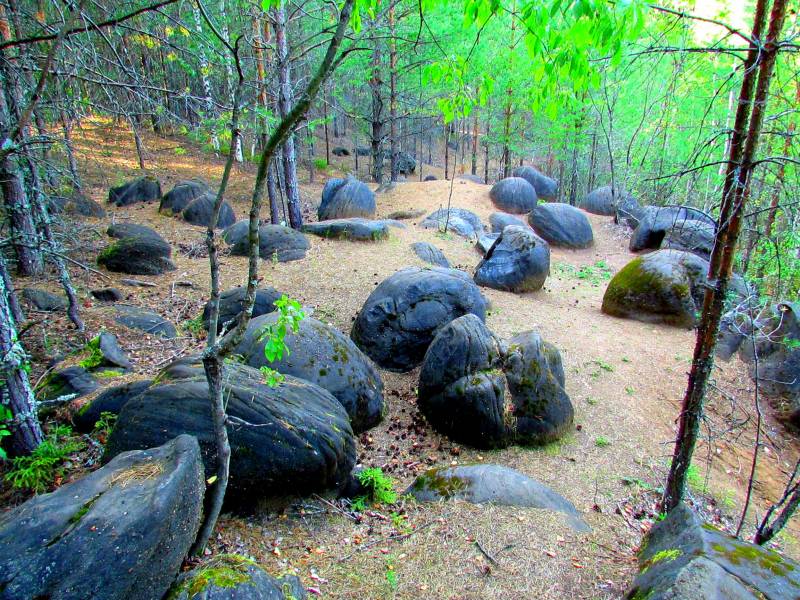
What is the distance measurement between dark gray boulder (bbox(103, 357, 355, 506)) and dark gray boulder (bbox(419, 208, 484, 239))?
1057 centimetres

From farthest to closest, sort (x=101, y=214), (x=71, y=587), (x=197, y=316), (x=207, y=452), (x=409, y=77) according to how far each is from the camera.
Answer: (x=409, y=77) → (x=101, y=214) → (x=197, y=316) → (x=207, y=452) → (x=71, y=587)

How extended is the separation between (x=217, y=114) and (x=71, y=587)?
472cm

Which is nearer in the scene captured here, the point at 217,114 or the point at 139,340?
the point at 217,114

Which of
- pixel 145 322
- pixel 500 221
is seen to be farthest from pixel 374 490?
pixel 500 221

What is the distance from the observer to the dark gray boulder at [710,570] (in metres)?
2.19

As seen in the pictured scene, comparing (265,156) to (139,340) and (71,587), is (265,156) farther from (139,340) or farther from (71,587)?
(139,340)

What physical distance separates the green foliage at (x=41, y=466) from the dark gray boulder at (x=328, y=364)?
1769 mm

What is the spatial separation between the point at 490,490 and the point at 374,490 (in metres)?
1.05

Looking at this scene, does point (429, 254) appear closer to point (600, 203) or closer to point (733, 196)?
point (733, 196)

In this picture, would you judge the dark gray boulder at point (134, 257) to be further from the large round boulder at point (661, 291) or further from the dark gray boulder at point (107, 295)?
the large round boulder at point (661, 291)

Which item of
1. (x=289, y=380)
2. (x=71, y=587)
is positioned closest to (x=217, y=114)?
(x=289, y=380)

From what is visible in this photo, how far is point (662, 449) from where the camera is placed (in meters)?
5.74

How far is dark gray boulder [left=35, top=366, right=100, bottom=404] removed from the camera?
4.87m

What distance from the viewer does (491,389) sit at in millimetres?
5539
